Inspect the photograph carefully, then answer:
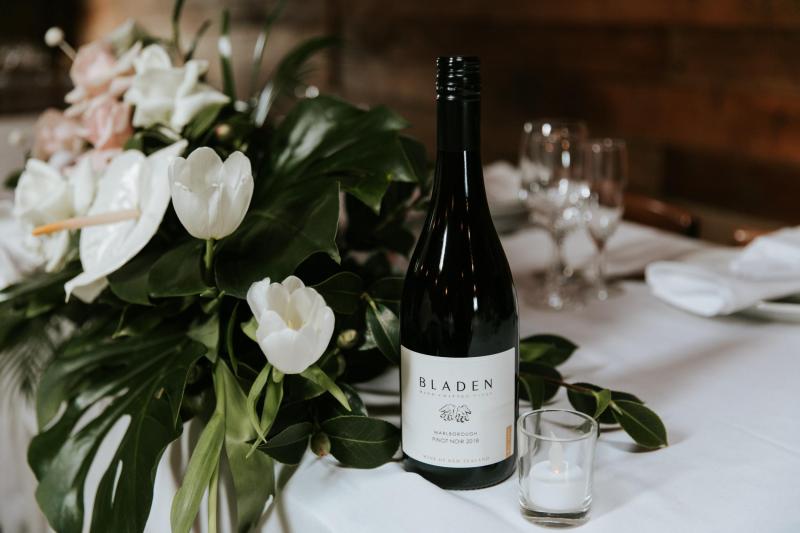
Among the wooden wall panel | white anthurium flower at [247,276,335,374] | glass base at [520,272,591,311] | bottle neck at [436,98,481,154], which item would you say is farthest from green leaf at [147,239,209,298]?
the wooden wall panel

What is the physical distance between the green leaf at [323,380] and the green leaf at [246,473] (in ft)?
0.22

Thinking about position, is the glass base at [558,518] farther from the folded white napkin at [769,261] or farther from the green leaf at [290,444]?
the folded white napkin at [769,261]

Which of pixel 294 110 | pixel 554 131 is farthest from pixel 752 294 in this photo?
pixel 294 110

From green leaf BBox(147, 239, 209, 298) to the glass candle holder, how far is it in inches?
11.2

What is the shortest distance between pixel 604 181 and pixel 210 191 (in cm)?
63

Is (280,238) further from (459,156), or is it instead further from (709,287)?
(709,287)

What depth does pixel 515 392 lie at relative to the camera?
2.20 ft

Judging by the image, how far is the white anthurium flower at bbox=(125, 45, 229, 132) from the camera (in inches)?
35.1

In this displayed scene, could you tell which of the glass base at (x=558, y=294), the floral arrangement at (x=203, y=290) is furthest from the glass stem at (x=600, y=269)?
the floral arrangement at (x=203, y=290)

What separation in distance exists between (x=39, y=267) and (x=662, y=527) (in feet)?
2.61

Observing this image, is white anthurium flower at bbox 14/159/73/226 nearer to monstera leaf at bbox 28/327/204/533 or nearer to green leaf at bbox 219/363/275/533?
monstera leaf at bbox 28/327/204/533

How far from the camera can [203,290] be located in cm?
70

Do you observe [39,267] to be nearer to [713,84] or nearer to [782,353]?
[782,353]

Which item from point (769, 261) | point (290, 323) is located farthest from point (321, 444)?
point (769, 261)
